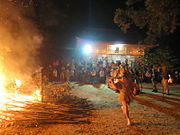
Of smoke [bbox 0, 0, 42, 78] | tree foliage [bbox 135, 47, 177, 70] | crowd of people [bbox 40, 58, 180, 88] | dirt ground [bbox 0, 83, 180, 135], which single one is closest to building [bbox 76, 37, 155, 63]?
tree foliage [bbox 135, 47, 177, 70]

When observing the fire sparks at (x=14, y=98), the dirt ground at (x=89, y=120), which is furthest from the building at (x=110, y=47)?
the dirt ground at (x=89, y=120)

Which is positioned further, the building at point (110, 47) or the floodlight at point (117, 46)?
the floodlight at point (117, 46)

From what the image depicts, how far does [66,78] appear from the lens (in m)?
15.8

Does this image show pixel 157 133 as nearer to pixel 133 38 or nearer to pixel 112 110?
pixel 112 110

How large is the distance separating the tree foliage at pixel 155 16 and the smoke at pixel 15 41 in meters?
4.93

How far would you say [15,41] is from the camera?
11711 mm

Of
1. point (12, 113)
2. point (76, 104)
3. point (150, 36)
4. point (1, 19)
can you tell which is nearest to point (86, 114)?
point (76, 104)

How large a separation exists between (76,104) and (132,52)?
1374 centimetres

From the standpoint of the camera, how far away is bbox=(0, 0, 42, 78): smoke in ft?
27.3

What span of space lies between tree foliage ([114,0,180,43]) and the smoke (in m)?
4.93

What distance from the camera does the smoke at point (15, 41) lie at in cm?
831

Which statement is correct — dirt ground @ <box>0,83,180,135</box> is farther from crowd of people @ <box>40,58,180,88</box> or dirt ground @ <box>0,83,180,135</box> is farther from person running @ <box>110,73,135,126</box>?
crowd of people @ <box>40,58,180,88</box>

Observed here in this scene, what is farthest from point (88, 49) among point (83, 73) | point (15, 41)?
point (15, 41)

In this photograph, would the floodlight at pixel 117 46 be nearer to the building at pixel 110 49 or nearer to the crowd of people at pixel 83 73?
the building at pixel 110 49
